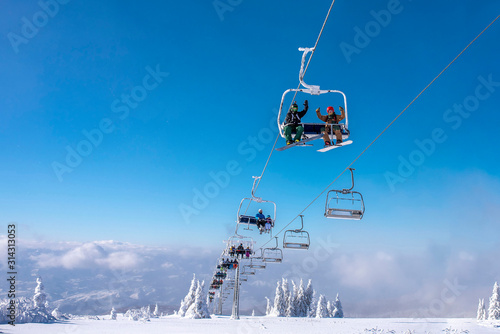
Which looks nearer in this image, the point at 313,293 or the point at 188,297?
the point at 188,297

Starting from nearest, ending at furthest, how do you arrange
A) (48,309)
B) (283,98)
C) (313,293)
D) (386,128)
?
1. (283,98)
2. (386,128)
3. (48,309)
4. (313,293)

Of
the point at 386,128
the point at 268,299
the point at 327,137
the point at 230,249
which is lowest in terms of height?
the point at 268,299

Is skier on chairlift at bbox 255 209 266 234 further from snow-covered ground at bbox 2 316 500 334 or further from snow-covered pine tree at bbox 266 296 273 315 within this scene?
snow-covered pine tree at bbox 266 296 273 315

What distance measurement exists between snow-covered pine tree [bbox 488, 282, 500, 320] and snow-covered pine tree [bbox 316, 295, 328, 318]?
3232 centimetres

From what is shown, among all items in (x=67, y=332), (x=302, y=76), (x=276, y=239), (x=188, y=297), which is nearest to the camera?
(x=302, y=76)

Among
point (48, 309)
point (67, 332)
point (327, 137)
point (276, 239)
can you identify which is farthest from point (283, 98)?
point (48, 309)

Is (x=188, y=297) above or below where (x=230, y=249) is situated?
below

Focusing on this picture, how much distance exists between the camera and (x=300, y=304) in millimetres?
67188

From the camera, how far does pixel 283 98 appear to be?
8.38m

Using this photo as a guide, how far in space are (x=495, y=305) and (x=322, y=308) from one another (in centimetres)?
3407

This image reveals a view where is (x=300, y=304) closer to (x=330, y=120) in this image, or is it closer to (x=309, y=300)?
(x=309, y=300)

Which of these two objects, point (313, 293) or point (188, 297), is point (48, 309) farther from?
point (313, 293)

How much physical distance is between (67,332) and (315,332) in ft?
60.7

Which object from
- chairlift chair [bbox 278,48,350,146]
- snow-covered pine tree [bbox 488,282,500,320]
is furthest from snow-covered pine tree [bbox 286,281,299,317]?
chairlift chair [bbox 278,48,350,146]
